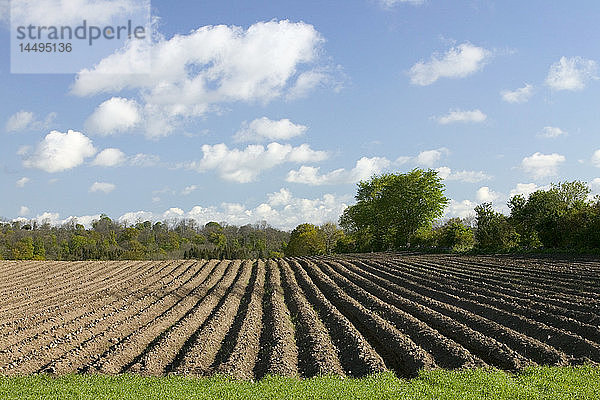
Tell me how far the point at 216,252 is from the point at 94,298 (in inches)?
2373

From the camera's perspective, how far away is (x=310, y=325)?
54.7 feet

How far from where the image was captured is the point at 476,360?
38.7 ft

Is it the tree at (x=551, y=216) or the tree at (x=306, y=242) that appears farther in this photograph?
the tree at (x=306, y=242)

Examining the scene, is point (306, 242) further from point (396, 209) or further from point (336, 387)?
point (336, 387)

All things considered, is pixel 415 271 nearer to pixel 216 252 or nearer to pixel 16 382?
pixel 16 382

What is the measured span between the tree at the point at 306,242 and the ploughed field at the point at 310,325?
167 feet

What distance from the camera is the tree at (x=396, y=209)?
217 feet

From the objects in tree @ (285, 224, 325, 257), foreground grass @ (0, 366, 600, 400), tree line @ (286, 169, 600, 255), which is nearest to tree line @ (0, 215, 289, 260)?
tree @ (285, 224, 325, 257)

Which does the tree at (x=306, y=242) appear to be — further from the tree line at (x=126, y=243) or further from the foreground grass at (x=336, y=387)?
the foreground grass at (x=336, y=387)

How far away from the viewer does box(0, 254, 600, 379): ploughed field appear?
12.3m

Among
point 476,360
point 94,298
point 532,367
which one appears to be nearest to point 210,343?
point 476,360

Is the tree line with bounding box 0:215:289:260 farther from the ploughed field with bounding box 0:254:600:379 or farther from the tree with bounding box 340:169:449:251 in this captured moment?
the ploughed field with bounding box 0:254:600:379

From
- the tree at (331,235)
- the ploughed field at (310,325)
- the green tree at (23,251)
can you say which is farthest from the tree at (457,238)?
the green tree at (23,251)

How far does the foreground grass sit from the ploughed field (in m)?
1.10
